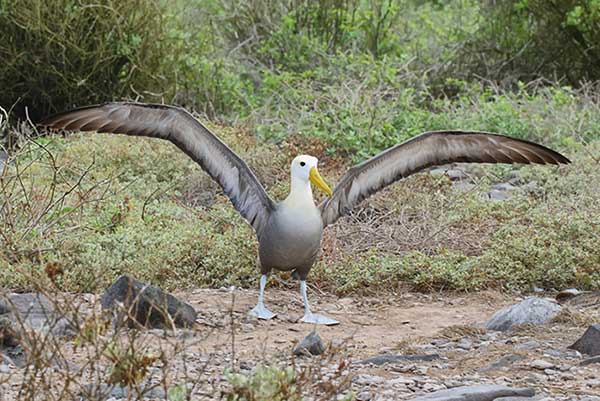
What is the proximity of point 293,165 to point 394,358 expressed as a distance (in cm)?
117

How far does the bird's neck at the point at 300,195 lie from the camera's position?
5.21 metres

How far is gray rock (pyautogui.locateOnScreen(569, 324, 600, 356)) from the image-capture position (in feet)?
14.4

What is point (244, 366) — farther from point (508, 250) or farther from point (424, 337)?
point (508, 250)

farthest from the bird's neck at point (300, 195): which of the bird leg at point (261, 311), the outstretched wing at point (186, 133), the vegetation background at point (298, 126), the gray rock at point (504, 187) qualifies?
the gray rock at point (504, 187)

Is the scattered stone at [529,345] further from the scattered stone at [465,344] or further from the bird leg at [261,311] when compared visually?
the bird leg at [261,311]

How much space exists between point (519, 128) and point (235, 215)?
273cm

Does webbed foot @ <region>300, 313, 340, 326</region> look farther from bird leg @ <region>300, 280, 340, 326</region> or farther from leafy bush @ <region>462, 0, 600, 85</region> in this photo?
leafy bush @ <region>462, 0, 600, 85</region>

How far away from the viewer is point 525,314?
5.06 m

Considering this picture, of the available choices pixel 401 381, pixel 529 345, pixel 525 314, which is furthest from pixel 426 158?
pixel 401 381

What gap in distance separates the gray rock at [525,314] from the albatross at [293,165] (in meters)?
0.68

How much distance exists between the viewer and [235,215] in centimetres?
657

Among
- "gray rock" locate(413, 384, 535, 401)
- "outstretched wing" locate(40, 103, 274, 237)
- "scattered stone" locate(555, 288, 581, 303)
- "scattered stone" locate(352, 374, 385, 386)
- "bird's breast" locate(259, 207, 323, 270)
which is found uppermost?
"outstretched wing" locate(40, 103, 274, 237)

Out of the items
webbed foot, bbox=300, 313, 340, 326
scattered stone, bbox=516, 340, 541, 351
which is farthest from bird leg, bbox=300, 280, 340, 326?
scattered stone, bbox=516, 340, 541, 351

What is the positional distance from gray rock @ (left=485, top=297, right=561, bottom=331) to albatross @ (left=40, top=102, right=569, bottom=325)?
0.68 metres
